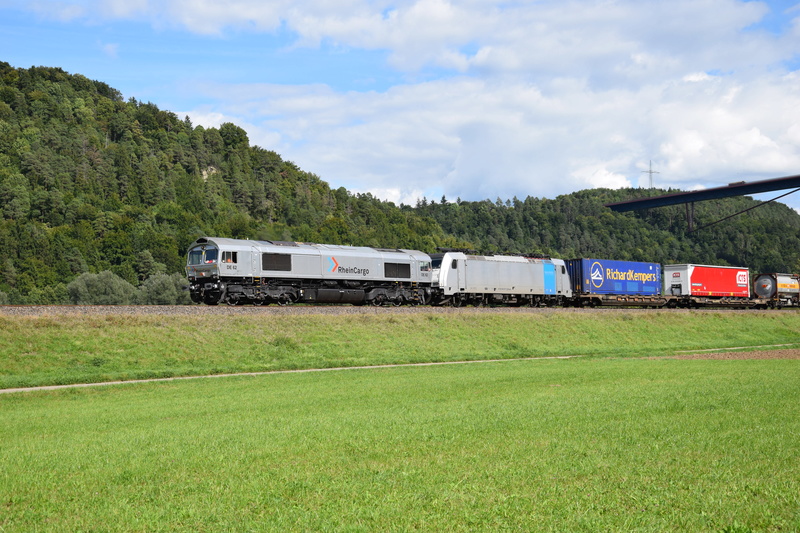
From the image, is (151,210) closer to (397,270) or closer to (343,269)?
(397,270)

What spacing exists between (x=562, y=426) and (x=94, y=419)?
31.9 feet

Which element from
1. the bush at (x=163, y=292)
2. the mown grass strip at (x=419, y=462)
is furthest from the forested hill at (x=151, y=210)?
the mown grass strip at (x=419, y=462)

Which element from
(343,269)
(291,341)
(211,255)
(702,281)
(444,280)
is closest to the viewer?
(291,341)

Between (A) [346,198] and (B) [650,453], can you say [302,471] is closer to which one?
(B) [650,453]

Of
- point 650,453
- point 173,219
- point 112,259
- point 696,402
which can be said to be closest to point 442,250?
point 696,402

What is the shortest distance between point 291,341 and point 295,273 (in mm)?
10275

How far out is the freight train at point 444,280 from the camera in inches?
1565

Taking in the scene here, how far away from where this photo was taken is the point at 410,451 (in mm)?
10422

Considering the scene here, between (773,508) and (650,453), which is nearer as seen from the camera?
(773,508)

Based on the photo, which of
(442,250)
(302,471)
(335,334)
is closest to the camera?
(302,471)

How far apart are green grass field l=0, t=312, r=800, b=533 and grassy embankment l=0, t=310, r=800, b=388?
617 millimetres

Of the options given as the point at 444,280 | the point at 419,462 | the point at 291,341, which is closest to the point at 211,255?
the point at 291,341

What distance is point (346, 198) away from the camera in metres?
188

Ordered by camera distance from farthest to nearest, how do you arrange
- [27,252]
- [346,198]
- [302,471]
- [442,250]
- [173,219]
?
[346,198]
[173,219]
[27,252]
[442,250]
[302,471]
